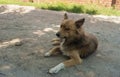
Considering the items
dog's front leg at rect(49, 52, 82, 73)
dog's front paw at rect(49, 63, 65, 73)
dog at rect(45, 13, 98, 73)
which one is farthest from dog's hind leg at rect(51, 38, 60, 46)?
dog's front paw at rect(49, 63, 65, 73)

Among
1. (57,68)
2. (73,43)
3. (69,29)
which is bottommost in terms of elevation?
(57,68)

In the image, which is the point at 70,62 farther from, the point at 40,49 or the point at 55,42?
the point at 55,42

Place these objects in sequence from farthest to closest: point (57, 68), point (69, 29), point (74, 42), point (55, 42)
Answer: point (55, 42) < point (74, 42) < point (69, 29) < point (57, 68)

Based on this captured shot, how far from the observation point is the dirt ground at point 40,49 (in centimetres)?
513

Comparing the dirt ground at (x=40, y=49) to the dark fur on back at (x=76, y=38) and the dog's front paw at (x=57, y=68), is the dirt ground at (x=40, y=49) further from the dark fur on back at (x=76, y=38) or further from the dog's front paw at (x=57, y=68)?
the dark fur on back at (x=76, y=38)

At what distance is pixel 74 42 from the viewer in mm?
5367

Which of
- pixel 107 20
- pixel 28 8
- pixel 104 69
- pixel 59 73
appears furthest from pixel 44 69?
pixel 28 8

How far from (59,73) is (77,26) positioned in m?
0.81

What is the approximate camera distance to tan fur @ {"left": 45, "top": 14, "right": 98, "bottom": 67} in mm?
5211

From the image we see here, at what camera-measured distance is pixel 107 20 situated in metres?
8.91

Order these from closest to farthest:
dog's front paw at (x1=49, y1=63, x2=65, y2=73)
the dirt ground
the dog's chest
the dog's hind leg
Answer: dog's front paw at (x1=49, y1=63, x2=65, y2=73), the dirt ground, the dog's chest, the dog's hind leg

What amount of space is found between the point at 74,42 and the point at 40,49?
2.45 feet

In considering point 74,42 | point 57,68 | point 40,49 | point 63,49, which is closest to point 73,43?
point 74,42

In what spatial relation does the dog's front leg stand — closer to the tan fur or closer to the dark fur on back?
the tan fur
